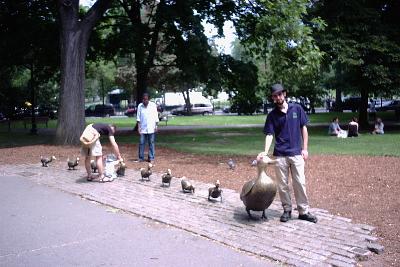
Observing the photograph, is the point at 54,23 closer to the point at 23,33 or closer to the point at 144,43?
the point at 23,33

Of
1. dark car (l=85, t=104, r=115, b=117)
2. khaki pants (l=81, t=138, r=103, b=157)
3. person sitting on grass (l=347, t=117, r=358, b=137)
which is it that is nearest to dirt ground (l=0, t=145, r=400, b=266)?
khaki pants (l=81, t=138, r=103, b=157)

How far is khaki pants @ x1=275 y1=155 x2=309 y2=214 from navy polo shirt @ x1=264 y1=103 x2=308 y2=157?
0.12 meters

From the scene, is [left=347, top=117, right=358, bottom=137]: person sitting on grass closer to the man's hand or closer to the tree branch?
the tree branch

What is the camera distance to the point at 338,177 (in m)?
10.8

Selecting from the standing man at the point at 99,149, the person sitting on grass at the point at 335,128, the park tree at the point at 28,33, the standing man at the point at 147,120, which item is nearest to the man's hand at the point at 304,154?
the standing man at the point at 99,149

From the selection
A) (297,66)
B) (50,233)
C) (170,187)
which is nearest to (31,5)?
(297,66)

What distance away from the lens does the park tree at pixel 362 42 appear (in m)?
22.6

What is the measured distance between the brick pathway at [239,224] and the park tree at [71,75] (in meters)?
8.23

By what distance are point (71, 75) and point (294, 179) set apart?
1385 cm

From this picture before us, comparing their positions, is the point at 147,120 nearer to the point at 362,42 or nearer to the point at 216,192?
the point at 216,192

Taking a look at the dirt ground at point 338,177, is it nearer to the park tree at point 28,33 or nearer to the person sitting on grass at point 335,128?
the person sitting on grass at point 335,128

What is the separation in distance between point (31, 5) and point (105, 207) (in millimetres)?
19775

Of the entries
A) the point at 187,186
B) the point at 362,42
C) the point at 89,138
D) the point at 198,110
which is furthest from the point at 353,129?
the point at 198,110

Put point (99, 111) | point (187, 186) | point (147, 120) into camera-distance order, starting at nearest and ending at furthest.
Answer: point (187, 186) < point (147, 120) < point (99, 111)
